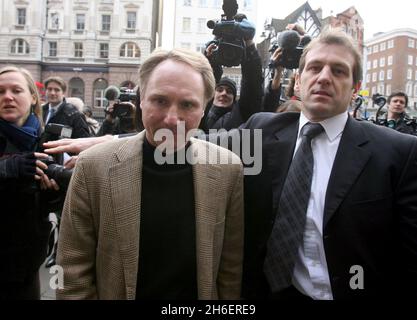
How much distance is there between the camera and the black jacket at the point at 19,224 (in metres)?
1.88

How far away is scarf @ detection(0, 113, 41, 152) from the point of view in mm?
1965

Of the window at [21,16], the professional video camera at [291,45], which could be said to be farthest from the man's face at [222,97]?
the window at [21,16]

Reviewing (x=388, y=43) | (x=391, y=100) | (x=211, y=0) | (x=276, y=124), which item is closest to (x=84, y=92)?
(x=211, y=0)

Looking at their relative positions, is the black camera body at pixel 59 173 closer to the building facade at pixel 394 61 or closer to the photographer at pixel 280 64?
the photographer at pixel 280 64

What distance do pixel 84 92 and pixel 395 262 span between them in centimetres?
3568

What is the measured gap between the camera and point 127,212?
4.46 ft

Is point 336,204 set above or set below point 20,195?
above

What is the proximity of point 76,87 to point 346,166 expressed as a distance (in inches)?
1430

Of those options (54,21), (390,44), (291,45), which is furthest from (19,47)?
(390,44)

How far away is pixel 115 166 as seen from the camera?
139 centimetres

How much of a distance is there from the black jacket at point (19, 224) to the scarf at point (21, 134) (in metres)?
0.04

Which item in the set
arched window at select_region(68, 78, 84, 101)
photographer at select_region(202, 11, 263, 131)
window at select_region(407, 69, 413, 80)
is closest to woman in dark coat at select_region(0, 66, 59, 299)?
photographer at select_region(202, 11, 263, 131)

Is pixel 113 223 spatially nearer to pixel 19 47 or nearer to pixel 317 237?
pixel 317 237

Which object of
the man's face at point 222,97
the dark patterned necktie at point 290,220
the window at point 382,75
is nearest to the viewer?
the dark patterned necktie at point 290,220
